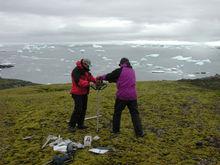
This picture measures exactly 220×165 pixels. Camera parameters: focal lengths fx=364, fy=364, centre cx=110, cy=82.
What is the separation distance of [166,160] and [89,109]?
7.48 m

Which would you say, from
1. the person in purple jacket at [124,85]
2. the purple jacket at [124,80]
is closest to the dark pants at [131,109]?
the person in purple jacket at [124,85]

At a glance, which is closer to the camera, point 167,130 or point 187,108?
point 167,130

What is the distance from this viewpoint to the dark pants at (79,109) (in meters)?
13.4

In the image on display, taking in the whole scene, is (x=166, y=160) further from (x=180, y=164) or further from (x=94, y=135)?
(x=94, y=135)

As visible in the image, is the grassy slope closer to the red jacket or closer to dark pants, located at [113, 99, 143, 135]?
dark pants, located at [113, 99, 143, 135]

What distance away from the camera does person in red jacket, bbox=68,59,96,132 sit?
42.7ft

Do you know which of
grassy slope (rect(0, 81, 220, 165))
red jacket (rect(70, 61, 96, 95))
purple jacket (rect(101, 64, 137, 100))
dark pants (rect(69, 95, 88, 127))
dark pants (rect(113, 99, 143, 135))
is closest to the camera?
grassy slope (rect(0, 81, 220, 165))

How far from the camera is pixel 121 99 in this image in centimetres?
1308

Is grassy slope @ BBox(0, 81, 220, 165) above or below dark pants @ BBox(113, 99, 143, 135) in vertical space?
below

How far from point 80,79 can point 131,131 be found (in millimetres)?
3019


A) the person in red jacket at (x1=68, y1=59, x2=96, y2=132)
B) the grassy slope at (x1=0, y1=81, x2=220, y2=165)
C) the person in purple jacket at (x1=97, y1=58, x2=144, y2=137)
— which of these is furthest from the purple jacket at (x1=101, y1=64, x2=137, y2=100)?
the grassy slope at (x1=0, y1=81, x2=220, y2=165)

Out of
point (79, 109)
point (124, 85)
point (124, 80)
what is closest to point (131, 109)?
point (124, 85)

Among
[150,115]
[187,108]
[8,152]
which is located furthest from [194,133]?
[8,152]

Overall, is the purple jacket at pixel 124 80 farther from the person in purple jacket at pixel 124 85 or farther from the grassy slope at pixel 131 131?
the grassy slope at pixel 131 131
